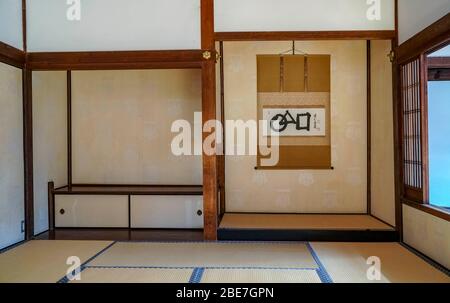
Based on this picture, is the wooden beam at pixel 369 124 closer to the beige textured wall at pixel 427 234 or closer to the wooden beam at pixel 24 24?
the beige textured wall at pixel 427 234

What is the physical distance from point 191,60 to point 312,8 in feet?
4.81

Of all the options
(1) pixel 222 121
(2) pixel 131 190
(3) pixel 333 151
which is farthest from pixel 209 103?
(3) pixel 333 151

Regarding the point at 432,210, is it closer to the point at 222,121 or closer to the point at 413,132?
the point at 413,132

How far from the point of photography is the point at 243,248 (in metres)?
3.88

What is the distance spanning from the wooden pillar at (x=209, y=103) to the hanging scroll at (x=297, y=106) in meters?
1.28

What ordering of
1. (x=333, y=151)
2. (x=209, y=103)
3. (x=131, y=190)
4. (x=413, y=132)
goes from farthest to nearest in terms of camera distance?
(x=333, y=151), (x=131, y=190), (x=209, y=103), (x=413, y=132)

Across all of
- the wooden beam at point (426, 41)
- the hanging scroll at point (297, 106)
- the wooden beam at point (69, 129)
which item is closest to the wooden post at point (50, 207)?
the wooden beam at point (69, 129)

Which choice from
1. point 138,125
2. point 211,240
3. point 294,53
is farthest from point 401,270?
point 138,125

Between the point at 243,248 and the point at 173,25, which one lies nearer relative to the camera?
the point at 243,248

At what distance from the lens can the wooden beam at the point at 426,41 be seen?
10.1 feet

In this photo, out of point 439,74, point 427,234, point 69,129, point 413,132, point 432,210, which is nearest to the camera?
point 432,210

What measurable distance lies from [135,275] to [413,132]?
3021 millimetres

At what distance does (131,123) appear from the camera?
5.43 meters
